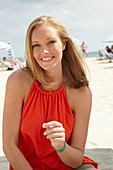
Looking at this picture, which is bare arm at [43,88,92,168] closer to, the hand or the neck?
the neck

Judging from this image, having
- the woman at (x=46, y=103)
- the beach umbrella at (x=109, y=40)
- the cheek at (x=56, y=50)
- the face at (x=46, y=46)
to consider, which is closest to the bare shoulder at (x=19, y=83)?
the woman at (x=46, y=103)

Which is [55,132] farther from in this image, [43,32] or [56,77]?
[43,32]

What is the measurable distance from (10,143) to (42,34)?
78 cm

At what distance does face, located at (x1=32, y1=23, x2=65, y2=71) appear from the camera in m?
1.84

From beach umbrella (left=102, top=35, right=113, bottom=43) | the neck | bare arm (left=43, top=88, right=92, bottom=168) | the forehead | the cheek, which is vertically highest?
the forehead

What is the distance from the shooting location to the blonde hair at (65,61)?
1.90 meters

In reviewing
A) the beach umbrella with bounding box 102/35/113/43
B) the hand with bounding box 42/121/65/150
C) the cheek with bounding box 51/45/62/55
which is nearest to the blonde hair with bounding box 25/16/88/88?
the cheek with bounding box 51/45/62/55

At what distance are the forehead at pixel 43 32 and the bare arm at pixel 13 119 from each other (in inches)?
12.3

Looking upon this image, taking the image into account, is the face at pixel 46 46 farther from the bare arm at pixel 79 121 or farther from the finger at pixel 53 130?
the finger at pixel 53 130

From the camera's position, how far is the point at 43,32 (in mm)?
1849

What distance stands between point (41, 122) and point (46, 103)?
0.45 feet

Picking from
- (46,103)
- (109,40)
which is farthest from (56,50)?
(109,40)

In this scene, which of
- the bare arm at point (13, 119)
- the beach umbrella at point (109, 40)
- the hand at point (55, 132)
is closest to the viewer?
the hand at point (55, 132)

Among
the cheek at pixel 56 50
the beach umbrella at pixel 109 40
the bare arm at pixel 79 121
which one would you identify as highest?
the cheek at pixel 56 50
